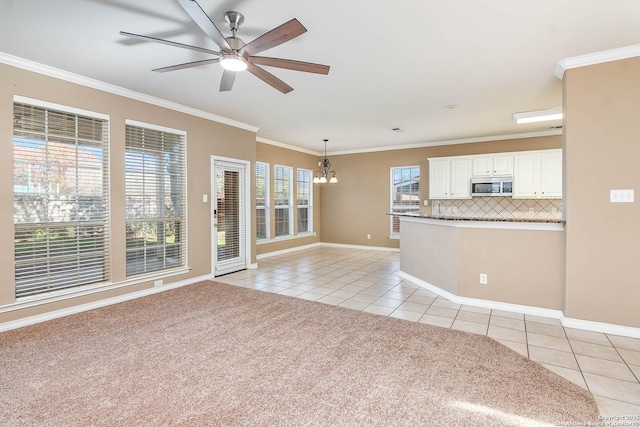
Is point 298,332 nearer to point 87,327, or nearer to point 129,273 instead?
point 87,327

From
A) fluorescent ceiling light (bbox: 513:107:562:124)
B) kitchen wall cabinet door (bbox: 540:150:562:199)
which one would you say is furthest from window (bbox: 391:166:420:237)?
fluorescent ceiling light (bbox: 513:107:562:124)

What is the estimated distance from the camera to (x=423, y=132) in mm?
6359

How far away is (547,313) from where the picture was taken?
11.2 feet

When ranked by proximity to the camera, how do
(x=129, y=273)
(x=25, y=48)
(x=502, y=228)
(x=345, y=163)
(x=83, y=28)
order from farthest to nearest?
(x=345, y=163), (x=129, y=273), (x=502, y=228), (x=25, y=48), (x=83, y=28)

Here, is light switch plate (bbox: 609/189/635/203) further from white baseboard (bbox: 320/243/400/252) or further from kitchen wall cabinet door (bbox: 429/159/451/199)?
white baseboard (bbox: 320/243/400/252)

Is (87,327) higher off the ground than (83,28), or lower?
lower

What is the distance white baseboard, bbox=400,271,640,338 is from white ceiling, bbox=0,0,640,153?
8.59 feet

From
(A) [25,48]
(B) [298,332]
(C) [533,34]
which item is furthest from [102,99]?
(C) [533,34]

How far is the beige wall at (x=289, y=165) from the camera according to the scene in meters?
7.14

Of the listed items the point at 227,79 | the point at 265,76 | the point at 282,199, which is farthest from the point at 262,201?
the point at 265,76

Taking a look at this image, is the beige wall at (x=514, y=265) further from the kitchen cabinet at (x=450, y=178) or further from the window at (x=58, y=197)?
the window at (x=58, y=197)

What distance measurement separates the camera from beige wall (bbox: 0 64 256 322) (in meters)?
3.10

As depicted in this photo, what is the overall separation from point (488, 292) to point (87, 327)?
4433 millimetres

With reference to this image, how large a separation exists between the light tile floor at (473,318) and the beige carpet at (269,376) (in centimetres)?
21
